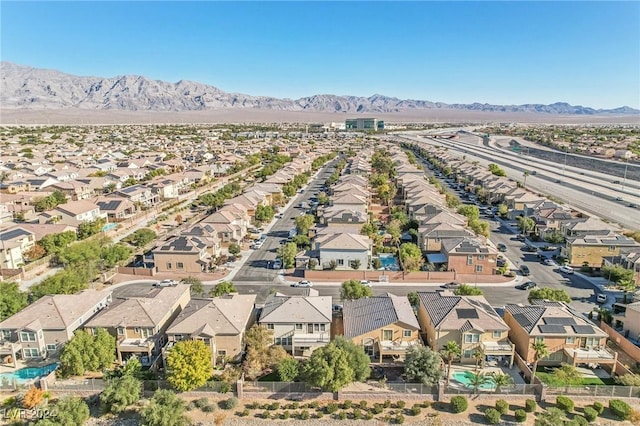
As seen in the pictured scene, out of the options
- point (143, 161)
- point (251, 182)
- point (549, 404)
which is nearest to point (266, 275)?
point (549, 404)

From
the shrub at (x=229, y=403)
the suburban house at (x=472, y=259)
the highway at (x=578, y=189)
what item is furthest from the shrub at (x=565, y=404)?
the highway at (x=578, y=189)

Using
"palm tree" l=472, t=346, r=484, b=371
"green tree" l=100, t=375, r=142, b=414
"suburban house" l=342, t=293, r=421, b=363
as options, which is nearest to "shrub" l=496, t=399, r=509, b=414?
"palm tree" l=472, t=346, r=484, b=371

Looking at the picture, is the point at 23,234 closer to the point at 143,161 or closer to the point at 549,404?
the point at 549,404

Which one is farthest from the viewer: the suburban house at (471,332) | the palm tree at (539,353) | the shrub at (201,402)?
the suburban house at (471,332)

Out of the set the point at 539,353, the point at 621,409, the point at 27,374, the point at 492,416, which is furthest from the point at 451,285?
the point at 27,374

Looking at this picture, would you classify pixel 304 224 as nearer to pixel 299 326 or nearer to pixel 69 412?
pixel 299 326

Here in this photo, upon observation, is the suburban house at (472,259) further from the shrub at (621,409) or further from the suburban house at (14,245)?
the suburban house at (14,245)

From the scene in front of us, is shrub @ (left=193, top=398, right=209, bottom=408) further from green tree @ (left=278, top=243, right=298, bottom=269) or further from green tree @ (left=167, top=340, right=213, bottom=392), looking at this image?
green tree @ (left=278, top=243, right=298, bottom=269)
